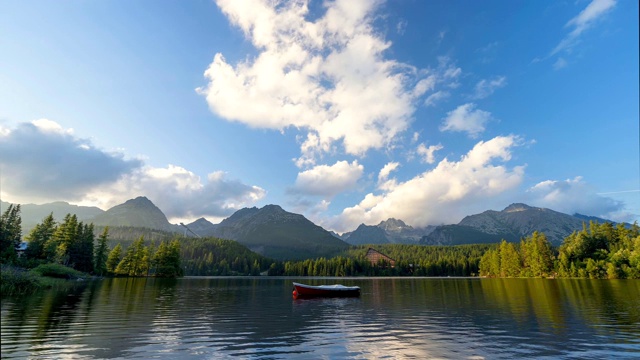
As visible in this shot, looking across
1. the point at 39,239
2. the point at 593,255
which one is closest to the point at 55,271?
the point at 39,239

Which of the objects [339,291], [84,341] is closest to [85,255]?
[339,291]

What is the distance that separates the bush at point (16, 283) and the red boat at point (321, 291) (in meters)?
49.2

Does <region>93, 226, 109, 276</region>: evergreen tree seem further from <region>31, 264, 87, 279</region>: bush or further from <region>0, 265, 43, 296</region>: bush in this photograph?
<region>0, 265, 43, 296</region>: bush

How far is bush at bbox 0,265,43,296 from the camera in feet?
182

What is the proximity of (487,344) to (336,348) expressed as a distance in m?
11.8

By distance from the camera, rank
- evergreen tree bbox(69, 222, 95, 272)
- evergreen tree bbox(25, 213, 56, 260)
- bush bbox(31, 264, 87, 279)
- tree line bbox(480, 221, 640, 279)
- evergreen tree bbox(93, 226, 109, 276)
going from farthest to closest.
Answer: evergreen tree bbox(93, 226, 109, 276)
tree line bbox(480, 221, 640, 279)
evergreen tree bbox(69, 222, 95, 272)
evergreen tree bbox(25, 213, 56, 260)
bush bbox(31, 264, 87, 279)

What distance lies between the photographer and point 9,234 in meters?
113

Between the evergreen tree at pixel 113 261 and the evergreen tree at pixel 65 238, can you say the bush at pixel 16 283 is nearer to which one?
the evergreen tree at pixel 65 238

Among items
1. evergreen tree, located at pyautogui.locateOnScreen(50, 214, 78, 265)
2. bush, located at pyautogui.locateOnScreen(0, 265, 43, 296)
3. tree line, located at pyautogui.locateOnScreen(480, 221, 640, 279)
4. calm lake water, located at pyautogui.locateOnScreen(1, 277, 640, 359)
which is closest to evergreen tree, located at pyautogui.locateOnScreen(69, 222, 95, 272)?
evergreen tree, located at pyautogui.locateOnScreen(50, 214, 78, 265)

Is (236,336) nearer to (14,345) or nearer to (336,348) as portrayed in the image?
(336,348)

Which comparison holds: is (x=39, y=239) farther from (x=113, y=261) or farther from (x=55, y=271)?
(x=113, y=261)

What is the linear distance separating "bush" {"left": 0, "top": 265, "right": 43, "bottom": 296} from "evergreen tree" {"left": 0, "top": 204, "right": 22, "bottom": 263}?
42441mm

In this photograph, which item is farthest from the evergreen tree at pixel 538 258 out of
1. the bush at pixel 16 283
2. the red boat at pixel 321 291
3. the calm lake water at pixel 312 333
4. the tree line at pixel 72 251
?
the bush at pixel 16 283

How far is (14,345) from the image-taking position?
76.1 ft
